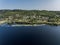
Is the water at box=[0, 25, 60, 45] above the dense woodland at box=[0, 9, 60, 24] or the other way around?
the other way around

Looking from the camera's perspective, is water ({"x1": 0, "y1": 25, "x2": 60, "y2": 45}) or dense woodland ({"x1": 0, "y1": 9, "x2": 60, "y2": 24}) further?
water ({"x1": 0, "y1": 25, "x2": 60, "y2": 45})

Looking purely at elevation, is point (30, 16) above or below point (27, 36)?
above

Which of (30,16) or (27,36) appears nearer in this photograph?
(30,16)

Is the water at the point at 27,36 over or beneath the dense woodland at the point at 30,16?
beneath

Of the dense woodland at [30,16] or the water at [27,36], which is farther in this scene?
the water at [27,36]
